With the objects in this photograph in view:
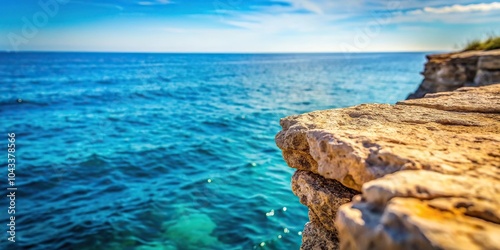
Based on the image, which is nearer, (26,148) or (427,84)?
(26,148)

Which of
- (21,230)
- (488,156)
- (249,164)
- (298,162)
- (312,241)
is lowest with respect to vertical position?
(21,230)

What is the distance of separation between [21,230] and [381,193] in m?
9.67

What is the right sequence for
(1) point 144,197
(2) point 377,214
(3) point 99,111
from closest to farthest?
(2) point 377,214 < (1) point 144,197 < (3) point 99,111

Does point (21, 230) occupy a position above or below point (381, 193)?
below

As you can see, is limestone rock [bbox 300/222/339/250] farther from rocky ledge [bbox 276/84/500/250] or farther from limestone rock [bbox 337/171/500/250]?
limestone rock [bbox 337/171/500/250]

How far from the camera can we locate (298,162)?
3309mm

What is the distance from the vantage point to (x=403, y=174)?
1.75 metres

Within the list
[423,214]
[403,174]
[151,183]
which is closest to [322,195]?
[403,174]

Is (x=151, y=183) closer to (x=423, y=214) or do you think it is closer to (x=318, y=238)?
(x=318, y=238)

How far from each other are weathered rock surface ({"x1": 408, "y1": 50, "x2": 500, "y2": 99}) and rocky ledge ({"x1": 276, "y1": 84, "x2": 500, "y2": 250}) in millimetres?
9699

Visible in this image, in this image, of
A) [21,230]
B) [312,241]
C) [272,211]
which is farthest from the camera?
[272,211]

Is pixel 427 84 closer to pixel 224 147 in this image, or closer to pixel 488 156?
pixel 224 147

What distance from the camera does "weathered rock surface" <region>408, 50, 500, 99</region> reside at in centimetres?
1135

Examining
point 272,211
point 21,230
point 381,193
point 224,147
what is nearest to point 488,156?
point 381,193
